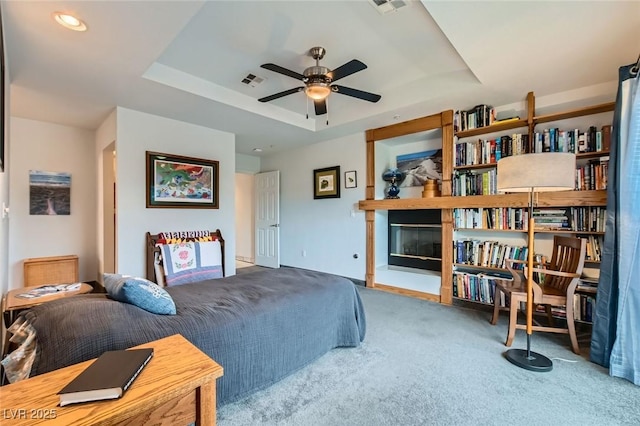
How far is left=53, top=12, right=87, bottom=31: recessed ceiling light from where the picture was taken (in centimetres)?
184

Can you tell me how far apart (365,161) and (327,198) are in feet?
3.17

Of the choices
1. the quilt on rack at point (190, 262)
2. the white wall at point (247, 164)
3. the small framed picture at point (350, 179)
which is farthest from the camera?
the white wall at point (247, 164)

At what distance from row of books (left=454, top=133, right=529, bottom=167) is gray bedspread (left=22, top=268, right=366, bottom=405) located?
230 cm

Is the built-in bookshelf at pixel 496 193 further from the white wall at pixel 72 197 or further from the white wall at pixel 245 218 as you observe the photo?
the white wall at pixel 72 197

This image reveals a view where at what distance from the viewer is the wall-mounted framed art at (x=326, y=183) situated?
495 cm

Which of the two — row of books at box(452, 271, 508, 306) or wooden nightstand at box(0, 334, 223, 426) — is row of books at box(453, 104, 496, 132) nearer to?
row of books at box(452, 271, 508, 306)

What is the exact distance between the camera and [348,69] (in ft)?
7.77

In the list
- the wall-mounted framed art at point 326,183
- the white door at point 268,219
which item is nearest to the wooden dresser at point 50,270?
the white door at point 268,219


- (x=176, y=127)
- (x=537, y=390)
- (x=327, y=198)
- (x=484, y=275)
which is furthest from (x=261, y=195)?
(x=537, y=390)

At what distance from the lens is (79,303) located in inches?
63.2

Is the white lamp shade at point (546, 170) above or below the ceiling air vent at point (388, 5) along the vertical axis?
below

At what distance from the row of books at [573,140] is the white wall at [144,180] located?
13.1 feet

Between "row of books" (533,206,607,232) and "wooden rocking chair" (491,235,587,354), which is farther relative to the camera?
"row of books" (533,206,607,232)

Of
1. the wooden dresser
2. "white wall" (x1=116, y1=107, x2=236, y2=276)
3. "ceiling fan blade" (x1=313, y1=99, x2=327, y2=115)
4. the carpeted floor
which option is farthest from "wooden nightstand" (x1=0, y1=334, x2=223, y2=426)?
the wooden dresser
